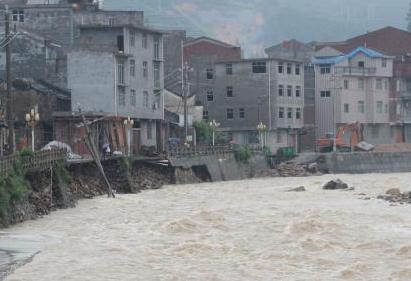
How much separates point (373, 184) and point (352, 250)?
40497 millimetres

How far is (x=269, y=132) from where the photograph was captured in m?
105

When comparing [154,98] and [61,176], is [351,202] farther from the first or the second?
[154,98]

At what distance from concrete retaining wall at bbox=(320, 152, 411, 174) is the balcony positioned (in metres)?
14.4

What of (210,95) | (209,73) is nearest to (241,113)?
(210,95)

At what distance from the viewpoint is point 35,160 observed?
52031 mm

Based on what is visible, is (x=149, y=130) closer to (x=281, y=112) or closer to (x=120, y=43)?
(x=120, y=43)

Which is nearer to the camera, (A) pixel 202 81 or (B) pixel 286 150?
(B) pixel 286 150

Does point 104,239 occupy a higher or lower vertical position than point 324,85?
lower

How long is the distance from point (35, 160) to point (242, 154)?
37.9 metres

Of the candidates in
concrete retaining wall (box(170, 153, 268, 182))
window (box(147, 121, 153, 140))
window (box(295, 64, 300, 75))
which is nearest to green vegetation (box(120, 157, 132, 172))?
concrete retaining wall (box(170, 153, 268, 182))

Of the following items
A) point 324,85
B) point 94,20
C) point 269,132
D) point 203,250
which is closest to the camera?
point 203,250

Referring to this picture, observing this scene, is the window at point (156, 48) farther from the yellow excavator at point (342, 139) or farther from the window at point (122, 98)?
the yellow excavator at point (342, 139)

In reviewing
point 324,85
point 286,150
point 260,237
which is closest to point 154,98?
point 286,150

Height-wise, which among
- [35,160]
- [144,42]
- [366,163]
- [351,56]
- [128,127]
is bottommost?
[366,163]
